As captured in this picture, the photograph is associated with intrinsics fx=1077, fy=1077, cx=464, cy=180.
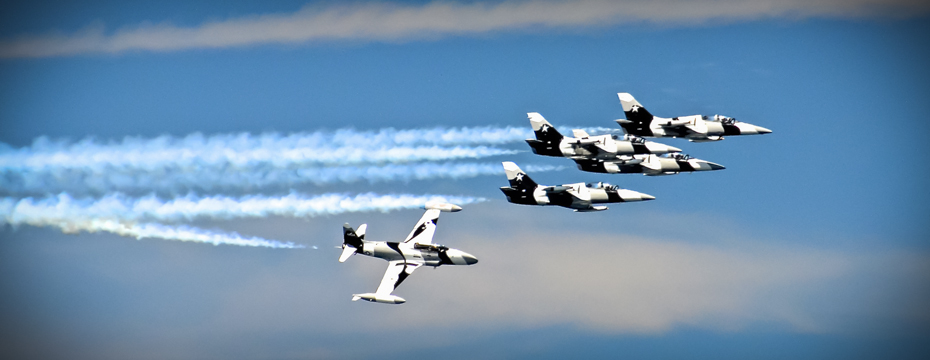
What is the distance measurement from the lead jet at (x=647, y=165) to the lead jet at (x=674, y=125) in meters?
2.50

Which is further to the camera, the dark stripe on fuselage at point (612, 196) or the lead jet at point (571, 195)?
the dark stripe on fuselage at point (612, 196)

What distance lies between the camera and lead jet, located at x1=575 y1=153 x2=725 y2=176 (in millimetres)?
84312

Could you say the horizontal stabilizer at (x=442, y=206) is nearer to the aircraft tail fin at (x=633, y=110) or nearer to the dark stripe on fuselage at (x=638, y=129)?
the dark stripe on fuselage at (x=638, y=129)

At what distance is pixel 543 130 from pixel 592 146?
175 inches

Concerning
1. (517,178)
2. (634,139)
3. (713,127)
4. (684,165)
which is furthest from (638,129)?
(517,178)

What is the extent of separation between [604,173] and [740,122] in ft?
37.0

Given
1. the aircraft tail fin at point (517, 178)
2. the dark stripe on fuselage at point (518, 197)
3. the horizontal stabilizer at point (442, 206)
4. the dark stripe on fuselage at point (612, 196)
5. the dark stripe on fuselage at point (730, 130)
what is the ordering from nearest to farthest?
the dark stripe on fuselage at point (730, 130) < the dark stripe on fuselage at point (518, 197) < the dark stripe on fuselage at point (612, 196) < the aircraft tail fin at point (517, 178) < the horizontal stabilizer at point (442, 206)

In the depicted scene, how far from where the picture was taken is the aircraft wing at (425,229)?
9638 cm

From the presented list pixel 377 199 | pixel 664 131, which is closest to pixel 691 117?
pixel 664 131

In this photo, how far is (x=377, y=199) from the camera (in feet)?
298

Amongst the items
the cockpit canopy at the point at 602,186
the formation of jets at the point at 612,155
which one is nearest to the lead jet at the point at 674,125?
the formation of jets at the point at 612,155

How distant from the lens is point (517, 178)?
86.8 m

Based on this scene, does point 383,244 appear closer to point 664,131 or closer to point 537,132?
point 537,132

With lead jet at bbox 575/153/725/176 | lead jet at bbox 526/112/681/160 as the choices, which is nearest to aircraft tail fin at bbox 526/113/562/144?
lead jet at bbox 526/112/681/160
